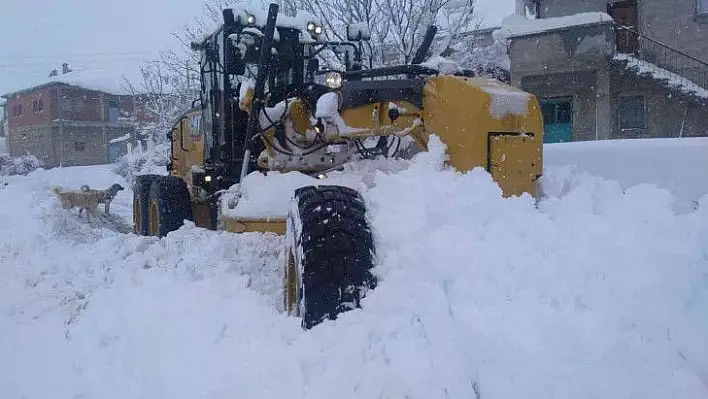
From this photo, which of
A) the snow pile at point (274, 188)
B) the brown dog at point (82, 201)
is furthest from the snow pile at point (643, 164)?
the brown dog at point (82, 201)

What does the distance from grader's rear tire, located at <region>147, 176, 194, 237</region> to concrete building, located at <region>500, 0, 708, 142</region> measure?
1402cm

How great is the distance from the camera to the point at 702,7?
20.3 metres

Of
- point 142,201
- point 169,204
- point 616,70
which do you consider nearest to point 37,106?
point 616,70

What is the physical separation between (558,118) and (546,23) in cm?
299

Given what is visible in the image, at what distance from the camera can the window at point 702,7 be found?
795 inches

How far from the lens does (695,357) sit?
298 centimetres

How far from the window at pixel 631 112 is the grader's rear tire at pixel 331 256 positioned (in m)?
18.3

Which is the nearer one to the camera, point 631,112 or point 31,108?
point 631,112

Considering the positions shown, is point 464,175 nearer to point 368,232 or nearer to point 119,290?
point 368,232

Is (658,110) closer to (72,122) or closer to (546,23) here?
(546,23)

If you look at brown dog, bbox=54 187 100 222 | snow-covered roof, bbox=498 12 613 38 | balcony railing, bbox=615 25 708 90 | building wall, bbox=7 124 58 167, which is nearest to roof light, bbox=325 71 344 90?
brown dog, bbox=54 187 100 222

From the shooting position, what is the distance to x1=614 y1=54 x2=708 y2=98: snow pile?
1911 centimetres

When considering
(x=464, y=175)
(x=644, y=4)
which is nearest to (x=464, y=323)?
(x=464, y=175)

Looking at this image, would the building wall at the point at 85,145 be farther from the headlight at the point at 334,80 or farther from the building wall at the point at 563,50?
the headlight at the point at 334,80
